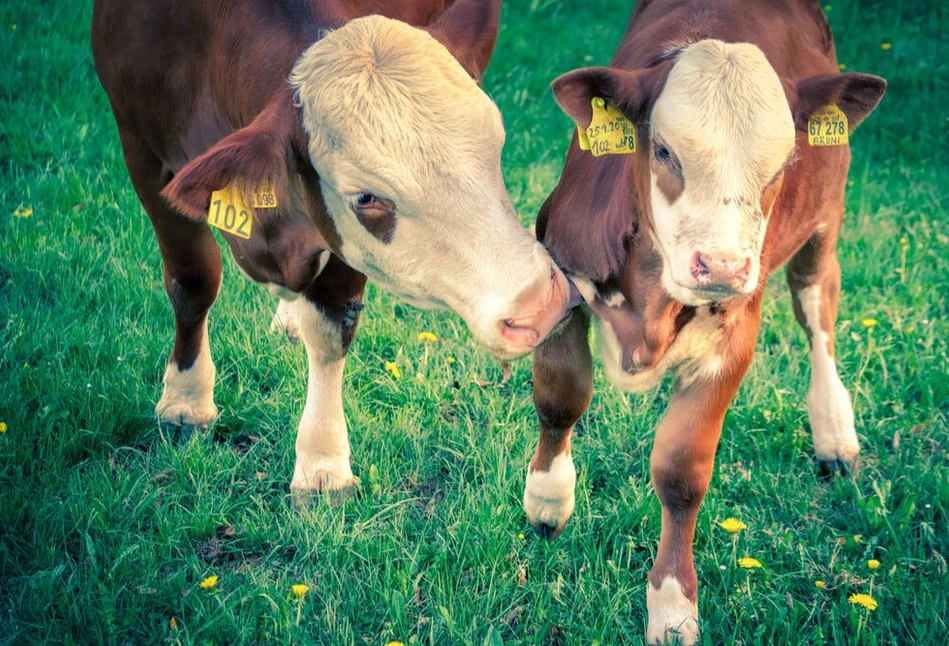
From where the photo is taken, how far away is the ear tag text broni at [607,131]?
2826mm

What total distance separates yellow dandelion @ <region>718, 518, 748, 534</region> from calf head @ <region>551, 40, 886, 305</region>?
963 millimetres

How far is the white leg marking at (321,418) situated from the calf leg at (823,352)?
6.24 ft

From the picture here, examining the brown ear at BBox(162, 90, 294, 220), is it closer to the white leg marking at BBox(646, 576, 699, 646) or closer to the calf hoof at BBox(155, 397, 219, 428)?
the calf hoof at BBox(155, 397, 219, 428)

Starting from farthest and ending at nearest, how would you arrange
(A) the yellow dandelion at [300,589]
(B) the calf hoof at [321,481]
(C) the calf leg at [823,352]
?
1. (C) the calf leg at [823,352]
2. (B) the calf hoof at [321,481]
3. (A) the yellow dandelion at [300,589]

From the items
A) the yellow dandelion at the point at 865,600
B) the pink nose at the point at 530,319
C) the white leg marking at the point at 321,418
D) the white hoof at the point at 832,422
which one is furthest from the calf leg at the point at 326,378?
the white hoof at the point at 832,422

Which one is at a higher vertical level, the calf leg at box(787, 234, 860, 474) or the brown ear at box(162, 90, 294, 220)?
the brown ear at box(162, 90, 294, 220)

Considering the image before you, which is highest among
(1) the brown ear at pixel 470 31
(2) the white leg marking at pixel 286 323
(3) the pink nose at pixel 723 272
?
(1) the brown ear at pixel 470 31

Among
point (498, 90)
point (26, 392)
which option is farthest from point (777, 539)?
point (498, 90)

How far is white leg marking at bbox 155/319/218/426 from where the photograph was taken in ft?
12.8

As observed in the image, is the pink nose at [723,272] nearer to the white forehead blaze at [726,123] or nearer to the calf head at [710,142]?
the calf head at [710,142]

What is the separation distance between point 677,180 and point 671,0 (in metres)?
1.51

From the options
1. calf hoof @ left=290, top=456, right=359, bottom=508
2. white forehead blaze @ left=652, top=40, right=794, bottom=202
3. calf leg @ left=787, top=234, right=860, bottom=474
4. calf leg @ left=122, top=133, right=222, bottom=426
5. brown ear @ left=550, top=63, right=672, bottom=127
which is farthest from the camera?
calf leg @ left=787, top=234, right=860, bottom=474

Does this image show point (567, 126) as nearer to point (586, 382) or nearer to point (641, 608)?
point (586, 382)

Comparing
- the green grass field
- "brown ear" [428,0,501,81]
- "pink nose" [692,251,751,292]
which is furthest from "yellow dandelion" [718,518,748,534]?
"brown ear" [428,0,501,81]
